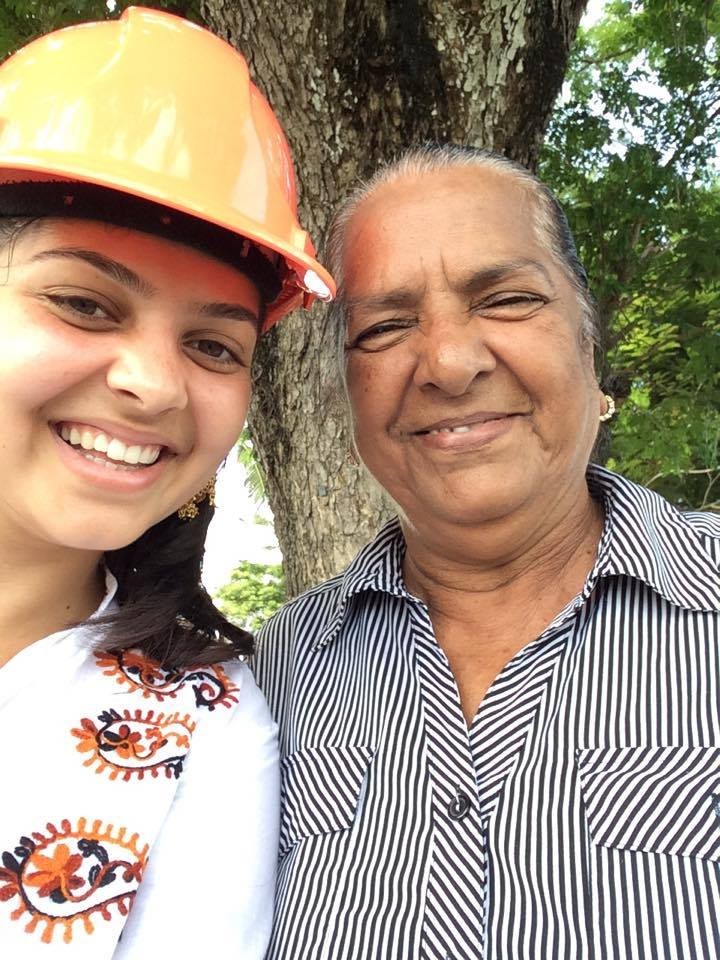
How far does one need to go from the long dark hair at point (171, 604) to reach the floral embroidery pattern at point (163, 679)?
0.02m

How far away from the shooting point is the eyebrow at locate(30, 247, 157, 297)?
4.55ft

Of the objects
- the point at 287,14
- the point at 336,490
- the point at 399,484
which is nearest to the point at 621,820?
the point at 399,484

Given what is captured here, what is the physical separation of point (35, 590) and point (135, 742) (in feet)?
1.28

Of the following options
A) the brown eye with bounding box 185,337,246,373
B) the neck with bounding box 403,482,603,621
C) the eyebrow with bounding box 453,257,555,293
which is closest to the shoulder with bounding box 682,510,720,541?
the neck with bounding box 403,482,603,621

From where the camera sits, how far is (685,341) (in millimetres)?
5055

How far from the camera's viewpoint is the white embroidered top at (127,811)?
1.36 metres

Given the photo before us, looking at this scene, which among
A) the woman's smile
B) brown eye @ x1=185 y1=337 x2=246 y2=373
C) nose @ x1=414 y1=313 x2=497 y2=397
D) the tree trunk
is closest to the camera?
the woman's smile

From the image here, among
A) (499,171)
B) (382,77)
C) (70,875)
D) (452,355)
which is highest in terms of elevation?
(382,77)

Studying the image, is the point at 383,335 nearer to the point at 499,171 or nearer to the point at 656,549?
the point at 499,171

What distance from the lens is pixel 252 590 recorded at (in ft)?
35.4

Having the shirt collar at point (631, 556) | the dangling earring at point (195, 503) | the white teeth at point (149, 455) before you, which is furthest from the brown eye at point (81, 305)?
the shirt collar at point (631, 556)

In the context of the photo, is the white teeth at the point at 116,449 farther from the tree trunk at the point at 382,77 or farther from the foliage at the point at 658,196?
the foliage at the point at 658,196

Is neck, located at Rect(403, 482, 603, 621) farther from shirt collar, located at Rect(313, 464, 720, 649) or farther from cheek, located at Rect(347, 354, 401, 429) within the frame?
cheek, located at Rect(347, 354, 401, 429)

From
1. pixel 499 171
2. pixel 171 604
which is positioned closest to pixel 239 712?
pixel 171 604
